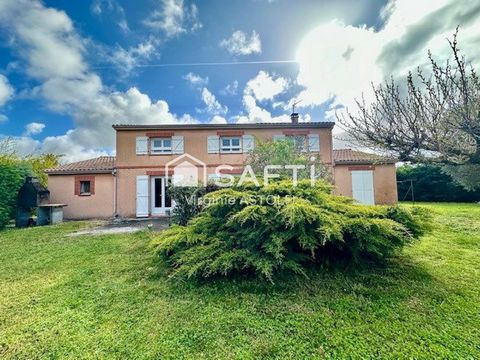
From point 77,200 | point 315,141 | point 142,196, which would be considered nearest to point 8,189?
point 77,200

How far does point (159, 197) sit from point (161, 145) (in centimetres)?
340

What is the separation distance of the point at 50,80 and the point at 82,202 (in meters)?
7.16

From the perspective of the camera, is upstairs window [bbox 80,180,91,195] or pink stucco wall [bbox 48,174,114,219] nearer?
pink stucco wall [bbox 48,174,114,219]

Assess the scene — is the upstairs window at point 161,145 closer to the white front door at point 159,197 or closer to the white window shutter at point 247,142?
the white front door at point 159,197

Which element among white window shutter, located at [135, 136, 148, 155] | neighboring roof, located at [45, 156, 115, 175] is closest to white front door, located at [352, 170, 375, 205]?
white window shutter, located at [135, 136, 148, 155]

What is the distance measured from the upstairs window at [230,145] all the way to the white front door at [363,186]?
804 cm

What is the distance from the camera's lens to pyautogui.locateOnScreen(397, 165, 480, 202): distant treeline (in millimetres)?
20422

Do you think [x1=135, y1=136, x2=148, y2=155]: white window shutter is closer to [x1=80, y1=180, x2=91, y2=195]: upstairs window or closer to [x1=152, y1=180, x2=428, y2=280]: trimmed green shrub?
[x1=80, y1=180, x2=91, y2=195]: upstairs window

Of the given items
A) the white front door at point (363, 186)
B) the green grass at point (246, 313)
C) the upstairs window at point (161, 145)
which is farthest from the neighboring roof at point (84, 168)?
the white front door at point (363, 186)

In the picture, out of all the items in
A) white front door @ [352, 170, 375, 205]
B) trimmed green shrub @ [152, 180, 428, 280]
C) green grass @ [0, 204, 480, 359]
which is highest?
white front door @ [352, 170, 375, 205]

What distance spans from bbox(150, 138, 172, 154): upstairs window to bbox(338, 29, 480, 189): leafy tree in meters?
12.4

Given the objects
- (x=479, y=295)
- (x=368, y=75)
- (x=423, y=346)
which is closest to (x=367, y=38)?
(x=368, y=75)

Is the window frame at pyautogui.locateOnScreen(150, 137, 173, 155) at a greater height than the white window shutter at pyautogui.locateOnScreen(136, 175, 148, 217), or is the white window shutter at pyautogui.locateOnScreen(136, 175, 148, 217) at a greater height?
the window frame at pyautogui.locateOnScreen(150, 137, 173, 155)

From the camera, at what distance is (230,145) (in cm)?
1554
